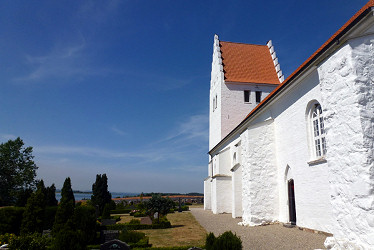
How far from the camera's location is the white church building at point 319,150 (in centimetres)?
634

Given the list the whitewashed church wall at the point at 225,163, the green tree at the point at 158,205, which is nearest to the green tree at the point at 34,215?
the green tree at the point at 158,205

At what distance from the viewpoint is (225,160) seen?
2005 cm

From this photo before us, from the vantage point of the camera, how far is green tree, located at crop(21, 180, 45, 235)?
1285cm

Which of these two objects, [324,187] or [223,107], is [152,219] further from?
[223,107]

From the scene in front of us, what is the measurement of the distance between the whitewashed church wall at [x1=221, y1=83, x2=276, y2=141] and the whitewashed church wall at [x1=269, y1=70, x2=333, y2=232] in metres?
11.2

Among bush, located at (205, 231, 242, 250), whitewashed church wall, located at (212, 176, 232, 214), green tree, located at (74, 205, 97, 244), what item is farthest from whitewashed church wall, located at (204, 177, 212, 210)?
bush, located at (205, 231, 242, 250)

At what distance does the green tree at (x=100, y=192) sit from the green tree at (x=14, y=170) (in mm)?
11829

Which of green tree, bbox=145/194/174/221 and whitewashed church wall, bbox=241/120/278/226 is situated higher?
whitewashed church wall, bbox=241/120/278/226

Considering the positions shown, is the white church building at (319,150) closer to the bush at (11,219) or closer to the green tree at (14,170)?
the bush at (11,219)

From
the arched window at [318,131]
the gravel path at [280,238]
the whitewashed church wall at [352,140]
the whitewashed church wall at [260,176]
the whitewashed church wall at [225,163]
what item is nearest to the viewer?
the whitewashed church wall at [352,140]

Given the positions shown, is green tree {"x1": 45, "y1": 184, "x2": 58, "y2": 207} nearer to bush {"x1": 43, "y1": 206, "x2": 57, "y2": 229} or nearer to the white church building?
bush {"x1": 43, "y1": 206, "x2": 57, "y2": 229}

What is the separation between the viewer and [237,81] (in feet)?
80.1

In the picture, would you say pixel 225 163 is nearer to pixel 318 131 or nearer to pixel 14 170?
pixel 318 131

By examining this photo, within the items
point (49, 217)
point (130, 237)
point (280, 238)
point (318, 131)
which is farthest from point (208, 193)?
point (318, 131)
